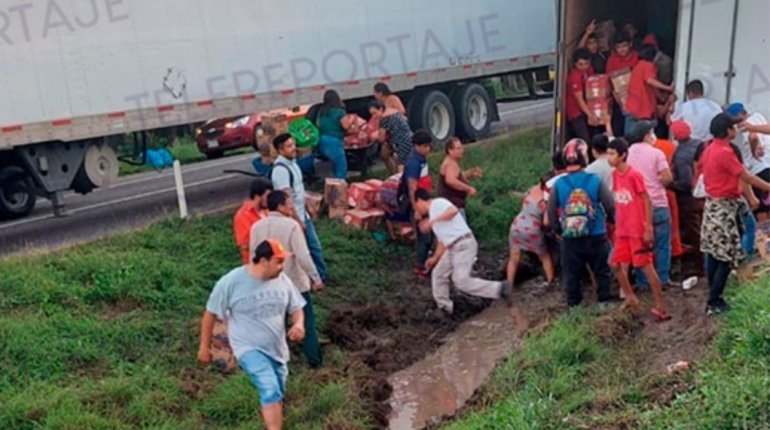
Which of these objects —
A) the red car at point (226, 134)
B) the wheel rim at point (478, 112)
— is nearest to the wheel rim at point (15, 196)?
the red car at point (226, 134)

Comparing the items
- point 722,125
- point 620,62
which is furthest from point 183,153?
point 722,125

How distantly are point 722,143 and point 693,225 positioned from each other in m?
2.09

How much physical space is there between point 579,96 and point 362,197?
3.00 meters

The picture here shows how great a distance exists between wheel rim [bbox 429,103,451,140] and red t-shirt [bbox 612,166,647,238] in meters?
9.80

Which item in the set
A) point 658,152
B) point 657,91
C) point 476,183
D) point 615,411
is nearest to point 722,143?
point 658,152

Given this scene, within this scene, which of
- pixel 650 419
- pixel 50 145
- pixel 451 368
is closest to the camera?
pixel 650 419

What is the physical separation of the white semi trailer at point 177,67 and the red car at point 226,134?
2355 millimetres

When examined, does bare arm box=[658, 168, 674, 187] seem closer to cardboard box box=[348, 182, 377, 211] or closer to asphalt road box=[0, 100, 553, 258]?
cardboard box box=[348, 182, 377, 211]

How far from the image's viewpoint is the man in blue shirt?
9.85m

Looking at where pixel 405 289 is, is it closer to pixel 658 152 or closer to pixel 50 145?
pixel 658 152

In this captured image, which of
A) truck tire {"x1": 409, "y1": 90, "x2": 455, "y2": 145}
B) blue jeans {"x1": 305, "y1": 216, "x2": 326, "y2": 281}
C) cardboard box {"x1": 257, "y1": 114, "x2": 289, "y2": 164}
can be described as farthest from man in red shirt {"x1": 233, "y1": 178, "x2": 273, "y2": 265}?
truck tire {"x1": 409, "y1": 90, "x2": 455, "y2": 145}

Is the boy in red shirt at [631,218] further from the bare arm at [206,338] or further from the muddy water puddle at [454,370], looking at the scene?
the bare arm at [206,338]

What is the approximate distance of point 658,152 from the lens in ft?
27.8

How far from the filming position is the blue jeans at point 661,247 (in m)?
8.55
